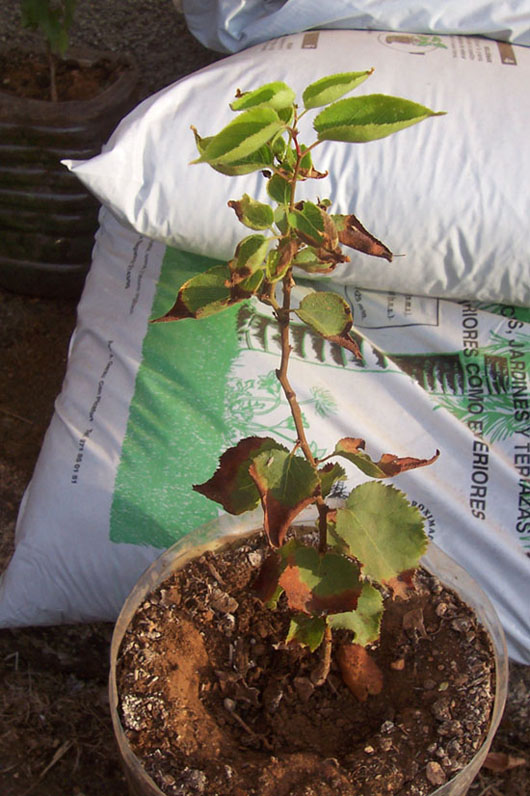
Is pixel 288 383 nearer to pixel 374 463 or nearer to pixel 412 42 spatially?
pixel 374 463

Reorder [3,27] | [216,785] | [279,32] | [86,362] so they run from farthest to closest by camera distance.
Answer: [3,27] < [279,32] < [86,362] < [216,785]

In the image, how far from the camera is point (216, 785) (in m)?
0.66

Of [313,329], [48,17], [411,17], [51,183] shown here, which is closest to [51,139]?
[51,183]

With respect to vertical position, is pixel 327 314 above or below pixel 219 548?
above

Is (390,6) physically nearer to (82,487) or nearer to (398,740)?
(82,487)

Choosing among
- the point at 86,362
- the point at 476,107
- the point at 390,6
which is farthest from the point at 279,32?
the point at 86,362

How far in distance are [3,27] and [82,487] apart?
1.49m

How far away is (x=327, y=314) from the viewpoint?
56cm

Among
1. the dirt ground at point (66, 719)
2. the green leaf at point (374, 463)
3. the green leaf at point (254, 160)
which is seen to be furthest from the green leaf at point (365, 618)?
the dirt ground at point (66, 719)

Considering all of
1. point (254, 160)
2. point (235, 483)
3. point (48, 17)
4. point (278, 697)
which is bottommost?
point (278, 697)

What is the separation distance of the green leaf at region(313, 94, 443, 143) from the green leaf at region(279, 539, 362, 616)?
0.30 meters

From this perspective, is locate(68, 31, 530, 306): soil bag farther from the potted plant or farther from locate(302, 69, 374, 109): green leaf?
locate(302, 69, 374, 109): green leaf

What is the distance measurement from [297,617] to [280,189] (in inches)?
13.2

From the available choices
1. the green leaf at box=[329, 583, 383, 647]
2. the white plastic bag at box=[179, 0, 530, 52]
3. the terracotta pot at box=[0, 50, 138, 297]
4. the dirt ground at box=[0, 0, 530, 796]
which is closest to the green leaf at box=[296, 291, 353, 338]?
the green leaf at box=[329, 583, 383, 647]
